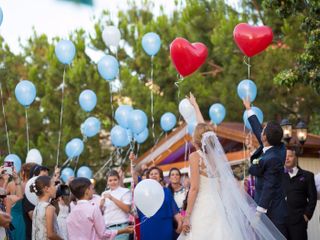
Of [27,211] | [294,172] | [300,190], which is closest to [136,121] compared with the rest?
[294,172]

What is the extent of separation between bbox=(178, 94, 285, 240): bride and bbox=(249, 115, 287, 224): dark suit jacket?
0.62ft

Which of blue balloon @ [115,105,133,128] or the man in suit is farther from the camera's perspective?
blue balloon @ [115,105,133,128]

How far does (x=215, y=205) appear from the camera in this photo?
24.0ft

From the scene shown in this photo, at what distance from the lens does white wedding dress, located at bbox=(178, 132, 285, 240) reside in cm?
720

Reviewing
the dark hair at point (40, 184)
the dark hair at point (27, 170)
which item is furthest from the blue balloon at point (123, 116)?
the dark hair at point (40, 184)

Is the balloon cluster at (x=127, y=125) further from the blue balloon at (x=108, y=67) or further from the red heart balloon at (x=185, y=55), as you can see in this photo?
the red heart balloon at (x=185, y=55)

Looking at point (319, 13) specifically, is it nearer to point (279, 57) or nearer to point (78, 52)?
point (279, 57)

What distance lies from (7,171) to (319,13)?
6.03 metres

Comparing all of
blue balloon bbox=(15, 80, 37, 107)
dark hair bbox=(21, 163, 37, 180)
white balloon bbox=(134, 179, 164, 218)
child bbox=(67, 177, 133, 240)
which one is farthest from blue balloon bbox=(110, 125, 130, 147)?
child bbox=(67, 177, 133, 240)

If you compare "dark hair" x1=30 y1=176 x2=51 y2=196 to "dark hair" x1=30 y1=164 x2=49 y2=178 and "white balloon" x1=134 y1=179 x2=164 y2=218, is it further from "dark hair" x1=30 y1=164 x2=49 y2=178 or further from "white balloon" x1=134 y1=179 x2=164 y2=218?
"dark hair" x1=30 y1=164 x2=49 y2=178

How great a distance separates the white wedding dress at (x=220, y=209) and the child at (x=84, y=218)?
3.02 ft

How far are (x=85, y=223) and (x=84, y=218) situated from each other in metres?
0.05

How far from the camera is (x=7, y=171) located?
7.66 m

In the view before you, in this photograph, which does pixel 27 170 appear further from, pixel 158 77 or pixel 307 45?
pixel 158 77
